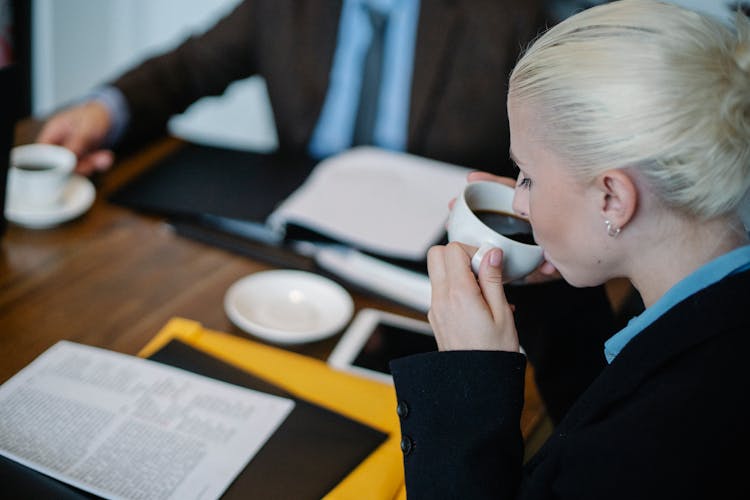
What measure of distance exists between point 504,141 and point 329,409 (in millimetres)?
1064

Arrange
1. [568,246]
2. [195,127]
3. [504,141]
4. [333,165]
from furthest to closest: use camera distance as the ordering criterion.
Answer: [195,127]
[504,141]
[333,165]
[568,246]

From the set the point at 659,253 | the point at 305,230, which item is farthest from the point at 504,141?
the point at 659,253

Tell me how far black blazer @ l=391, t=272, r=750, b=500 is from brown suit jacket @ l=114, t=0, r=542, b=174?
93 centimetres

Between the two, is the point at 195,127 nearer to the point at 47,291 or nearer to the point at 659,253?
the point at 47,291

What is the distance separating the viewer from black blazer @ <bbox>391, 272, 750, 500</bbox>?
62cm

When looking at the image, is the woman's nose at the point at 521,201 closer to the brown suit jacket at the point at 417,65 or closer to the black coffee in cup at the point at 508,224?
the black coffee in cup at the point at 508,224

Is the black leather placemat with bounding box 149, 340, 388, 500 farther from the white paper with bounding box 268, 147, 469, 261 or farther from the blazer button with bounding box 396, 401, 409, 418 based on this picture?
the white paper with bounding box 268, 147, 469, 261

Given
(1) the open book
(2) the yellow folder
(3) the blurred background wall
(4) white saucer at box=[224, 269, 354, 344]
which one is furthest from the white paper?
(3) the blurred background wall

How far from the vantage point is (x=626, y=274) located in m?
0.83

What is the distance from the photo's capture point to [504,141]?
5.81 feet

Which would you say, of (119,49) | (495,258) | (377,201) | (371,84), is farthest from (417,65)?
(119,49)

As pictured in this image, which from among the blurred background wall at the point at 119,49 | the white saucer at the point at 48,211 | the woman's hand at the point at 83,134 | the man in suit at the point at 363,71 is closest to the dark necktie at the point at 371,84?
the man in suit at the point at 363,71

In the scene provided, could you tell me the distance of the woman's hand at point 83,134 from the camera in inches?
53.6

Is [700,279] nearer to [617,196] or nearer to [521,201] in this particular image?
[617,196]
